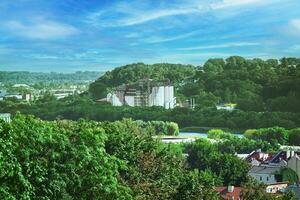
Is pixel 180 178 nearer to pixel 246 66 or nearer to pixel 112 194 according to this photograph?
pixel 112 194

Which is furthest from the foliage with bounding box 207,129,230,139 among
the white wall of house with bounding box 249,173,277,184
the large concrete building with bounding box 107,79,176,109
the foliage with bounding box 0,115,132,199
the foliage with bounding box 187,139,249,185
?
the foliage with bounding box 0,115,132,199

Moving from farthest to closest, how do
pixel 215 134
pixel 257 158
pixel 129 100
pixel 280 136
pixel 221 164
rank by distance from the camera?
pixel 129 100, pixel 215 134, pixel 280 136, pixel 257 158, pixel 221 164

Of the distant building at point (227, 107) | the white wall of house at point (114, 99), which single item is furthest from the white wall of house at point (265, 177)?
the white wall of house at point (114, 99)

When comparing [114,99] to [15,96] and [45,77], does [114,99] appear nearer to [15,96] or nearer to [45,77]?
[15,96]

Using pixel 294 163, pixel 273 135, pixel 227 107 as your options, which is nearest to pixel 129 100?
pixel 227 107

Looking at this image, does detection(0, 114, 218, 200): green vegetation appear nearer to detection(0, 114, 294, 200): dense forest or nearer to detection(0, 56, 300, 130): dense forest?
detection(0, 114, 294, 200): dense forest

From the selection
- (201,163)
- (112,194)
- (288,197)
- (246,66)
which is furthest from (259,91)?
(112,194)
